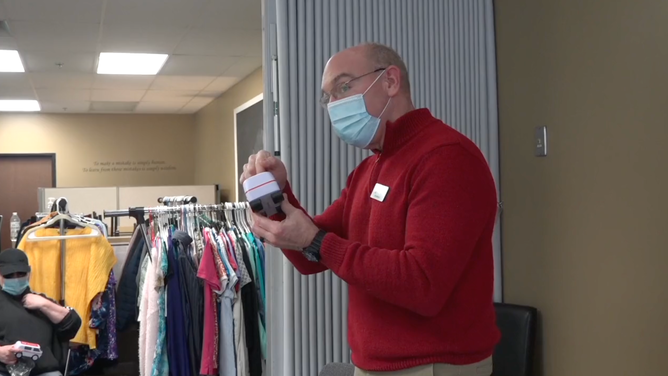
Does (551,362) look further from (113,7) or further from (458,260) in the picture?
(113,7)

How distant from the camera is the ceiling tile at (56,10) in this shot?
14.0ft

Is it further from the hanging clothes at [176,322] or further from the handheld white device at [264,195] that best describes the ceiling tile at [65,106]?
the handheld white device at [264,195]

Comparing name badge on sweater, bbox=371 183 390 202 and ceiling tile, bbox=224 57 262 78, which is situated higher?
ceiling tile, bbox=224 57 262 78

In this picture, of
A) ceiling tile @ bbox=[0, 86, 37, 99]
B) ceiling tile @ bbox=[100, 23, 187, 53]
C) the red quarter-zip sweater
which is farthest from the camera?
ceiling tile @ bbox=[0, 86, 37, 99]

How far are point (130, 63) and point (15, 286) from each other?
3633mm

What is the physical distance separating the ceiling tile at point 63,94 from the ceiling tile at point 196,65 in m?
1.76

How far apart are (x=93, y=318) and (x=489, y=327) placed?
295 centimetres

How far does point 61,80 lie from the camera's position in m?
7.22

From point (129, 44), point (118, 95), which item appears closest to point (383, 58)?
point (129, 44)

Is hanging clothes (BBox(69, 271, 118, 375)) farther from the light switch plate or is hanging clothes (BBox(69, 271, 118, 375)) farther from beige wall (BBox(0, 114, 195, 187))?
beige wall (BBox(0, 114, 195, 187))

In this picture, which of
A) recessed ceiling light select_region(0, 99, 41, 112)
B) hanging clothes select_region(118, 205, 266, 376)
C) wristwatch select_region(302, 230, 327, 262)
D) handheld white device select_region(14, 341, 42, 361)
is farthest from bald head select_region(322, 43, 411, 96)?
recessed ceiling light select_region(0, 99, 41, 112)

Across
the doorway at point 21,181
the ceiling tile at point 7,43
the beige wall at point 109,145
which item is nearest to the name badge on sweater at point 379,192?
the ceiling tile at point 7,43

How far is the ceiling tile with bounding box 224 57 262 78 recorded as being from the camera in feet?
20.9

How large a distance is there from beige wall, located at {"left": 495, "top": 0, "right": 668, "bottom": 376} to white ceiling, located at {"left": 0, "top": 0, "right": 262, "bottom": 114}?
260 centimetres
